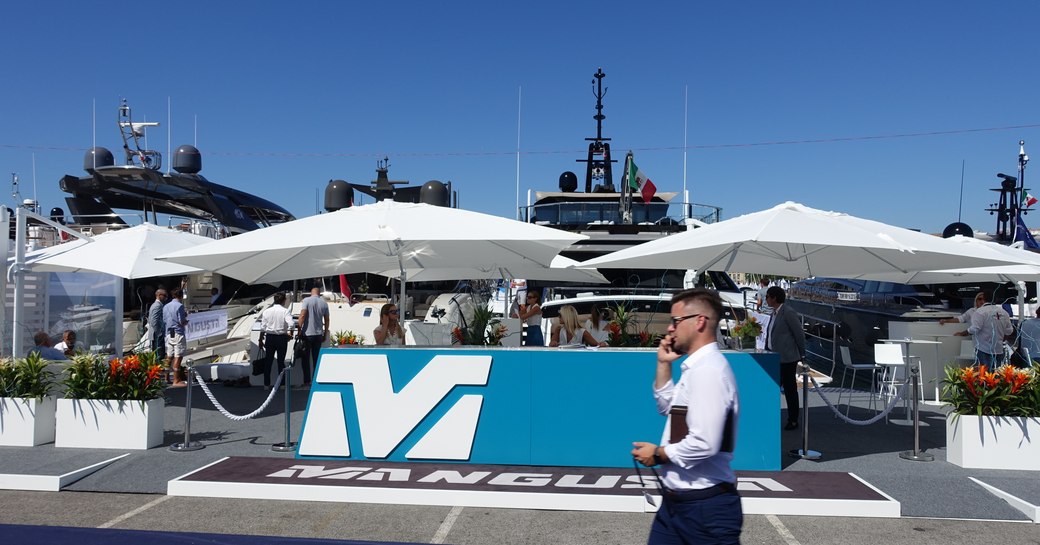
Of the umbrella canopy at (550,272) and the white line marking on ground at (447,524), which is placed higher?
the umbrella canopy at (550,272)

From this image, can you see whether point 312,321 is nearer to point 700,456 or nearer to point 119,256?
point 119,256

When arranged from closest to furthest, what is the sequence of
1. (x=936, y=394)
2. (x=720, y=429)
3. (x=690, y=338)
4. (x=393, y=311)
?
(x=720, y=429) < (x=690, y=338) < (x=393, y=311) < (x=936, y=394)

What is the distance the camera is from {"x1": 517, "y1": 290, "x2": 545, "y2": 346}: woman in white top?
A: 11094mm

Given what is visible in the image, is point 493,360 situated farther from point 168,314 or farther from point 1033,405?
point 168,314

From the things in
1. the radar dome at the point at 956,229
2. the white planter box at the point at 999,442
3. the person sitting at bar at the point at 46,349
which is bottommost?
the white planter box at the point at 999,442

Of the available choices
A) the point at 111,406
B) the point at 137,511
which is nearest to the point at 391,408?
the point at 137,511

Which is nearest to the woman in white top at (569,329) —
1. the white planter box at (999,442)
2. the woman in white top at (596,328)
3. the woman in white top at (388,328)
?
the woman in white top at (596,328)

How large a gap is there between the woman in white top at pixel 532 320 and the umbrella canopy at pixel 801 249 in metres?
2.82

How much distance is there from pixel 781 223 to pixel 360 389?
14.0 feet

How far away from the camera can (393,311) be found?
9.75m

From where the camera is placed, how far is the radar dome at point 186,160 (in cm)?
2328

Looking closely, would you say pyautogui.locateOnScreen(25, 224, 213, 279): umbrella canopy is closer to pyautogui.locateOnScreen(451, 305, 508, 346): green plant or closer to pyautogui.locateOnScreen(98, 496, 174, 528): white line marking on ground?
pyautogui.locateOnScreen(451, 305, 508, 346): green plant

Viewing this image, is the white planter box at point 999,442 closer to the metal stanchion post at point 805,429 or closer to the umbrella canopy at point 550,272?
the metal stanchion post at point 805,429

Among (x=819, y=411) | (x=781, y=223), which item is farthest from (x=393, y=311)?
(x=819, y=411)
